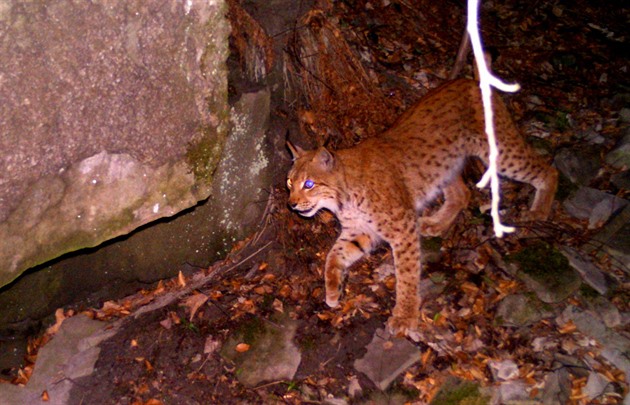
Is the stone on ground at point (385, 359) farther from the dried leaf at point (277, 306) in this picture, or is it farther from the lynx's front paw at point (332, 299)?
the dried leaf at point (277, 306)

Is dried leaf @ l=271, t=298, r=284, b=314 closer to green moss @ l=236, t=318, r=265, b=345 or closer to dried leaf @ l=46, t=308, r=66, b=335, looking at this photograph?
green moss @ l=236, t=318, r=265, b=345

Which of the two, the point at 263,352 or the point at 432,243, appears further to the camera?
the point at 432,243

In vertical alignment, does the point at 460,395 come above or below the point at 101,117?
below

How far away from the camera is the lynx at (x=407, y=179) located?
14.7ft

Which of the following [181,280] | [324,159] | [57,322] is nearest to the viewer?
[324,159]

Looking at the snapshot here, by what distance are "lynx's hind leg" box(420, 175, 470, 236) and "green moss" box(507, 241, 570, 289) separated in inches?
26.2

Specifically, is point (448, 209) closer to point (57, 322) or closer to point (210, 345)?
point (210, 345)

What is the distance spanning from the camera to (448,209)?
539 cm

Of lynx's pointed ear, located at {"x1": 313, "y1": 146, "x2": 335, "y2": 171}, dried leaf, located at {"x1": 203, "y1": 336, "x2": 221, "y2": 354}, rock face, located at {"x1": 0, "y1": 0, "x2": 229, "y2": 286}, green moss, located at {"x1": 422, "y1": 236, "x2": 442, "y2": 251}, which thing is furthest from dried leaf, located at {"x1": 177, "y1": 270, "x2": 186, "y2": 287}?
green moss, located at {"x1": 422, "y1": 236, "x2": 442, "y2": 251}

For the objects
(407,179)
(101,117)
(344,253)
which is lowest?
(344,253)

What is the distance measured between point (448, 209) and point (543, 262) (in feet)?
3.23

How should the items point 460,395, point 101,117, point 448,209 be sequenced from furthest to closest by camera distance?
point 448,209
point 460,395
point 101,117

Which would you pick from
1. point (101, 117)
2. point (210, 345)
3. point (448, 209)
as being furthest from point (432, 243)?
point (101, 117)

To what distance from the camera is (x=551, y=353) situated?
4277 mm
